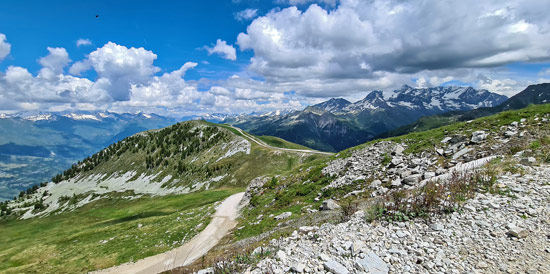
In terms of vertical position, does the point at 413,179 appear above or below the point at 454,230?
below

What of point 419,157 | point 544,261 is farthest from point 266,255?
point 419,157

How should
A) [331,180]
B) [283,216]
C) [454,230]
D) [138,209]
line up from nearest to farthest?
1. [454,230]
2. [283,216]
3. [331,180]
4. [138,209]

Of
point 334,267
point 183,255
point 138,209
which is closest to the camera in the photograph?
point 334,267

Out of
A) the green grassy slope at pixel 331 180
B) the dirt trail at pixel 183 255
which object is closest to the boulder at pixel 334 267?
the green grassy slope at pixel 331 180

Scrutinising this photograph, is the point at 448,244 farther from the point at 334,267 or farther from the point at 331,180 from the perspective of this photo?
the point at 331,180

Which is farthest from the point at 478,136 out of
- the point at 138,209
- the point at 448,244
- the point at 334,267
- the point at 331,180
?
the point at 138,209

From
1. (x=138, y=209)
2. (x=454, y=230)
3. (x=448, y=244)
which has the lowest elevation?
(x=138, y=209)

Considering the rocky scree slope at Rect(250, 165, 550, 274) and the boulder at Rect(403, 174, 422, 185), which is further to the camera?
the boulder at Rect(403, 174, 422, 185)

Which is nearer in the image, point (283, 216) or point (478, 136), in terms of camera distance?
point (478, 136)

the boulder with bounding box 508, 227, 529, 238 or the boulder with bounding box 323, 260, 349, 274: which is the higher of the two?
the boulder with bounding box 508, 227, 529, 238

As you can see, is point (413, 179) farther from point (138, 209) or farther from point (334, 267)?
point (138, 209)

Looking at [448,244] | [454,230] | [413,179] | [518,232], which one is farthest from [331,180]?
[518,232]

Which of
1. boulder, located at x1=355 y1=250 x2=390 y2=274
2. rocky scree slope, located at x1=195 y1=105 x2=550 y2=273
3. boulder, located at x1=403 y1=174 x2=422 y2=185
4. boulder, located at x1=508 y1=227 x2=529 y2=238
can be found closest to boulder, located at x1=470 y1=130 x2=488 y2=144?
rocky scree slope, located at x1=195 y1=105 x2=550 y2=273

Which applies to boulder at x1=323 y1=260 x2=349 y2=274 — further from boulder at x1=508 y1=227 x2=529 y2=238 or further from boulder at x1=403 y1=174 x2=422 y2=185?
boulder at x1=403 y1=174 x2=422 y2=185
